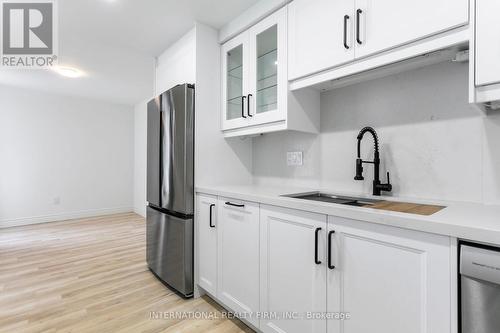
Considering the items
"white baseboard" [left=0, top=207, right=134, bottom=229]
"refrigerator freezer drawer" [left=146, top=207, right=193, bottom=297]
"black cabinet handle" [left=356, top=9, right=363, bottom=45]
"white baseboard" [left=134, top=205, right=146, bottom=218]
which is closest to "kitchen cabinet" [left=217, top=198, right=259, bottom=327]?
"refrigerator freezer drawer" [left=146, top=207, right=193, bottom=297]

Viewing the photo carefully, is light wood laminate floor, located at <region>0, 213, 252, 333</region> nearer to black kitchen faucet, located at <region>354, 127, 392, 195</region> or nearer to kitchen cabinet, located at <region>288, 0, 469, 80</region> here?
black kitchen faucet, located at <region>354, 127, 392, 195</region>

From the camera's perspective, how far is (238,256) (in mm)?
1672

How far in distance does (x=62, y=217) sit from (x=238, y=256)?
15.0ft

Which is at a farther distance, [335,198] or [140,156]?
[140,156]

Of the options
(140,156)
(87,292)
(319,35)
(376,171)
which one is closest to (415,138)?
(376,171)

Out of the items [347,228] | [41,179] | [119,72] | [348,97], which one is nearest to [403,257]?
[347,228]

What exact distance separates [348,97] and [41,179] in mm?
5234

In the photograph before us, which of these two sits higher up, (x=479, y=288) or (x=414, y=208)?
(x=414, y=208)

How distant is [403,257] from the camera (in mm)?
936

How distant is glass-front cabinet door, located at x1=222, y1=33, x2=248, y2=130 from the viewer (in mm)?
2018

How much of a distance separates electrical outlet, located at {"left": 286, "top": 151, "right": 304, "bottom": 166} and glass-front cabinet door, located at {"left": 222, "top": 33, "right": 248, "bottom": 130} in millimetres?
452

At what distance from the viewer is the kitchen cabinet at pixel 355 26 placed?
107cm

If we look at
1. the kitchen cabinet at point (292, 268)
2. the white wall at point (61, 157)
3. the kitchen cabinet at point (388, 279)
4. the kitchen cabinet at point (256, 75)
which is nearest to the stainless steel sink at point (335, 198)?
the kitchen cabinet at point (292, 268)

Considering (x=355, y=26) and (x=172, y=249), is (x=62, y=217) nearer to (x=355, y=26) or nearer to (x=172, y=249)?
(x=172, y=249)
